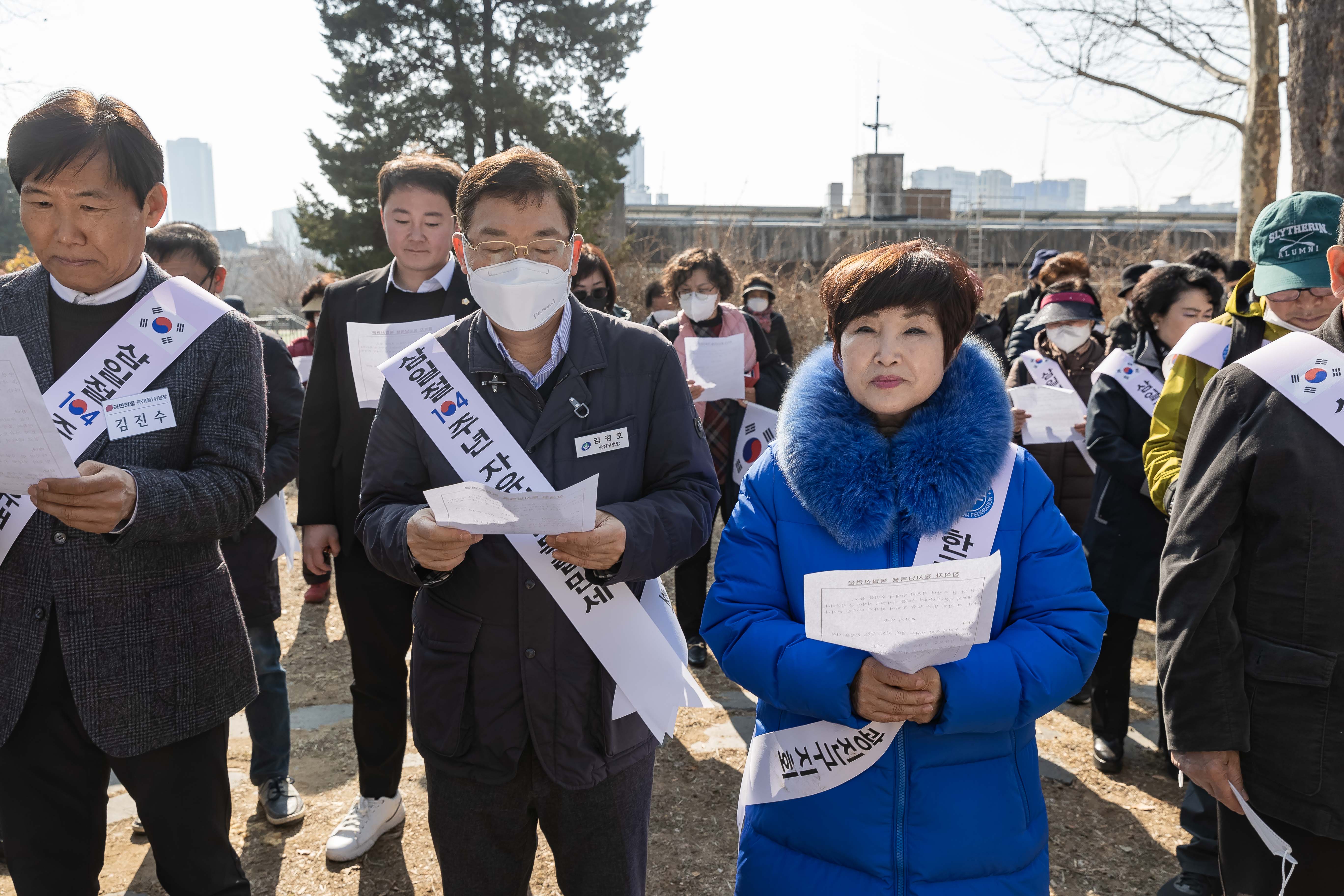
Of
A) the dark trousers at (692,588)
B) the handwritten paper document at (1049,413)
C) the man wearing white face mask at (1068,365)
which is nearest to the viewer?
the handwritten paper document at (1049,413)

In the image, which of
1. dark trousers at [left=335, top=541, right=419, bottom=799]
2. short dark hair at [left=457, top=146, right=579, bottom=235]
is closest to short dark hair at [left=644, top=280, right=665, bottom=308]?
dark trousers at [left=335, top=541, right=419, bottom=799]

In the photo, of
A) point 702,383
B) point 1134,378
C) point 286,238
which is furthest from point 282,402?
point 286,238

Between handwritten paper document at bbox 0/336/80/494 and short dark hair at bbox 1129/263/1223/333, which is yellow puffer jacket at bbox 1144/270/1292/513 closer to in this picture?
short dark hair at bbox 1129/263/1223/333

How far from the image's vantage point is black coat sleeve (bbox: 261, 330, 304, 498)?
364 centimetres

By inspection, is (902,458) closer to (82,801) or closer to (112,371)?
(112,371)

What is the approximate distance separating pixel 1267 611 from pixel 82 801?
2.74 meters

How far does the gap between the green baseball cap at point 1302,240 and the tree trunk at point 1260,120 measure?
8244 mm

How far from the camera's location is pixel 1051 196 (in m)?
57.6

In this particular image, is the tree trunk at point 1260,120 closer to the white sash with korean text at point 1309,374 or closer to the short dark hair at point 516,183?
the white sash with korean text at point 1309,374

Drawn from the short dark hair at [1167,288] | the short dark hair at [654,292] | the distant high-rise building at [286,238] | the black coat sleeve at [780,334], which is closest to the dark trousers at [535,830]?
the short dark hair at [1167,288]

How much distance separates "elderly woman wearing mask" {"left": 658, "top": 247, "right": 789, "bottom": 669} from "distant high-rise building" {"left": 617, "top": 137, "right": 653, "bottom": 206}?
517 inches

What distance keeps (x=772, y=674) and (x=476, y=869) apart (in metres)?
0.94

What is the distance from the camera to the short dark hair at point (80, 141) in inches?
78.6

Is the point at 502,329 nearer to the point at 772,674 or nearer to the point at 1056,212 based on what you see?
the point at 772,674
